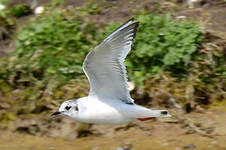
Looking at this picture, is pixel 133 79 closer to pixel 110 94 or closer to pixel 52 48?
pixel 52 48

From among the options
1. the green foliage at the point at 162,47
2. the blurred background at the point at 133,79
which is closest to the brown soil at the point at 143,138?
the blurred background at the point at 133,79

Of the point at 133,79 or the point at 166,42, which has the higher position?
the point at 166,42

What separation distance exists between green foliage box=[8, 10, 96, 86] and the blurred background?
0.01 m

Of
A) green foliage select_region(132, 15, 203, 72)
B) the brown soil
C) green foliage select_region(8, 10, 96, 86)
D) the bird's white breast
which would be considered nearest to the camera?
the bird's white breast

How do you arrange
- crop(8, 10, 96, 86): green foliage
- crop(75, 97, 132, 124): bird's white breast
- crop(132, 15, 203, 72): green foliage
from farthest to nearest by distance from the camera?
crop(8, 10, 96, 86): green foliage → crop(132, 15, 203, 72): green foliage → crop(75, 97, 132, 124): bird's white breast

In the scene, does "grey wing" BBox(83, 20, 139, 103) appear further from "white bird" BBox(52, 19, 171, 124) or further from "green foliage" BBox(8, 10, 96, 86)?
"green foliage" BBox(8, 10, 96, 86)

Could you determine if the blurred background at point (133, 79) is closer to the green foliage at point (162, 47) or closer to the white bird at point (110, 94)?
the green foliage at point (162, 47)

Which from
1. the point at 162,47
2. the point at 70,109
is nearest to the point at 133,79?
the point at 162,47

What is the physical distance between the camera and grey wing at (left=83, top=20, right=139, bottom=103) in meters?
5.10

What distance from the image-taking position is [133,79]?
22.0 ft

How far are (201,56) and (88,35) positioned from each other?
49.7 inches

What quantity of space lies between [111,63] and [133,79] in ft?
4.81

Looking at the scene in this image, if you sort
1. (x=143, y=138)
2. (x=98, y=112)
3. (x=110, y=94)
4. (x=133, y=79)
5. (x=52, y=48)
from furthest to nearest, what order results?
(x=52, y=48) → (x=133, y=79) → (x=143, y=138) → (x=110, y=94) → (x=98, y=112)

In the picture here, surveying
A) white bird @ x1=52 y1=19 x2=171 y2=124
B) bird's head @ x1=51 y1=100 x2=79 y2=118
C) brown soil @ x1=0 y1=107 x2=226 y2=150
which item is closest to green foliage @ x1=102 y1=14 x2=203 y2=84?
brown soil @ x1=0 y1=107 x2=226 y2=150
